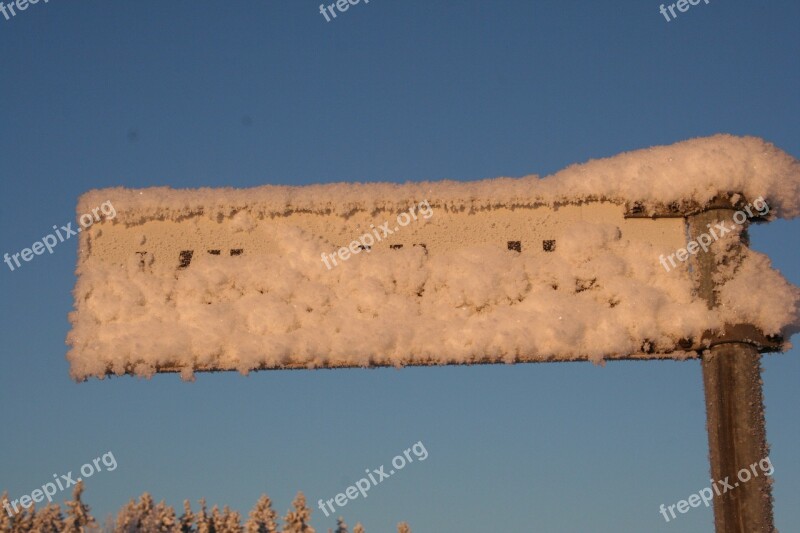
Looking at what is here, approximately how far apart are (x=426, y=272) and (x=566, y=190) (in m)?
0.93

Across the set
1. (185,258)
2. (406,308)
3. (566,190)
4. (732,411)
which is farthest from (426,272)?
(732,411)

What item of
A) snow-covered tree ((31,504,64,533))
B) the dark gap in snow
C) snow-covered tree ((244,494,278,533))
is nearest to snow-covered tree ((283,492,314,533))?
snow-covered tree ((244,494,278,533))

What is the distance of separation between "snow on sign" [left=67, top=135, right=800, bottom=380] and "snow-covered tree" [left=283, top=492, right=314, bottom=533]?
2322 centimetres

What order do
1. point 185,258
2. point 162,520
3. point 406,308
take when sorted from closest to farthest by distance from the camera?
point 406,308 → point 185,258 → point 162,520

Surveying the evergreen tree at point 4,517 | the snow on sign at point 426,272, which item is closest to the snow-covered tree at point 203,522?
the evergreen tree at point 4,517

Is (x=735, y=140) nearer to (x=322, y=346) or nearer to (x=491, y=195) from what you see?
(x=491, y=195)

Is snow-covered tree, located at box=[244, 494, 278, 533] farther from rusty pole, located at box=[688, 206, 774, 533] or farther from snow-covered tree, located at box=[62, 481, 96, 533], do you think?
rusty pole, located at box=[688, 206, 774, 533]

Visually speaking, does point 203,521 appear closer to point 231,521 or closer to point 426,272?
point 231,521

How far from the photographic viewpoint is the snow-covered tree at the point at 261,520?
3231 cm

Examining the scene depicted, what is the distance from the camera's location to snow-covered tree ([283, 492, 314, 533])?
28.1m

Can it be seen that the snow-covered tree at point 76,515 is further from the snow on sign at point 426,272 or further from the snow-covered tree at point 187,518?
the snow on sign at point 426,272

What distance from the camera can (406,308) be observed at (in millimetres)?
5527

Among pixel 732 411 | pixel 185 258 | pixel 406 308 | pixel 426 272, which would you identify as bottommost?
pixel 732 411

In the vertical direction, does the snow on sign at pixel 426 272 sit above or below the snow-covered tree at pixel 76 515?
below
